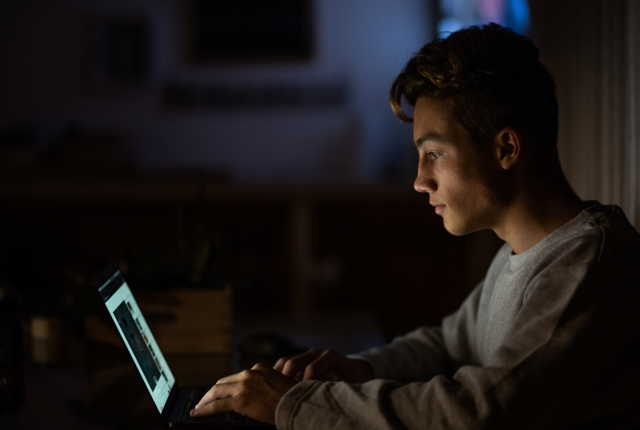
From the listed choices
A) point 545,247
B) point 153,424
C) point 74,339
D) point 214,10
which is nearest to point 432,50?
point 545,247

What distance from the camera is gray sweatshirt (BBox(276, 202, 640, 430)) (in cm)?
59

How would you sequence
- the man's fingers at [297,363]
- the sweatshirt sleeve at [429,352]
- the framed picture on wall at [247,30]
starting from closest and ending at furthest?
the man's fingers at [297,363] → the sweatshirt sleeve at [429,352] → the framed picture on wall at [247,30]

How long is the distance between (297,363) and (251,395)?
138mm

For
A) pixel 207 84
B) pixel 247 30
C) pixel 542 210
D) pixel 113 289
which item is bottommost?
pixel 113 289

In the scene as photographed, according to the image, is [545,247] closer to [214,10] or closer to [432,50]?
[432,50]

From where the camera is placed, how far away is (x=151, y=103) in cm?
279

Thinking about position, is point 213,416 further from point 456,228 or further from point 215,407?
point 456,228

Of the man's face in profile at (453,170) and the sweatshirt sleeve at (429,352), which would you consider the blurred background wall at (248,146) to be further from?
the man's face in profile at (453,170)

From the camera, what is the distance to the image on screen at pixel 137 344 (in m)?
0.78

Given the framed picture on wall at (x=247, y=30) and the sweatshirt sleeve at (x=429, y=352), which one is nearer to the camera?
the sweatshirt sleeve at (x=429, y=352)

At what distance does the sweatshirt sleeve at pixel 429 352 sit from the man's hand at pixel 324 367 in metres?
0.04

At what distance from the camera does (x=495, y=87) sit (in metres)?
0.76

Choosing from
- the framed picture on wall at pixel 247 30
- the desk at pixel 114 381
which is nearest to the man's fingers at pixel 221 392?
Answer: the desk at pixel 114 381

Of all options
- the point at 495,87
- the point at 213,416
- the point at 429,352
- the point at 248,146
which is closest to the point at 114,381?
the point at 213,416
